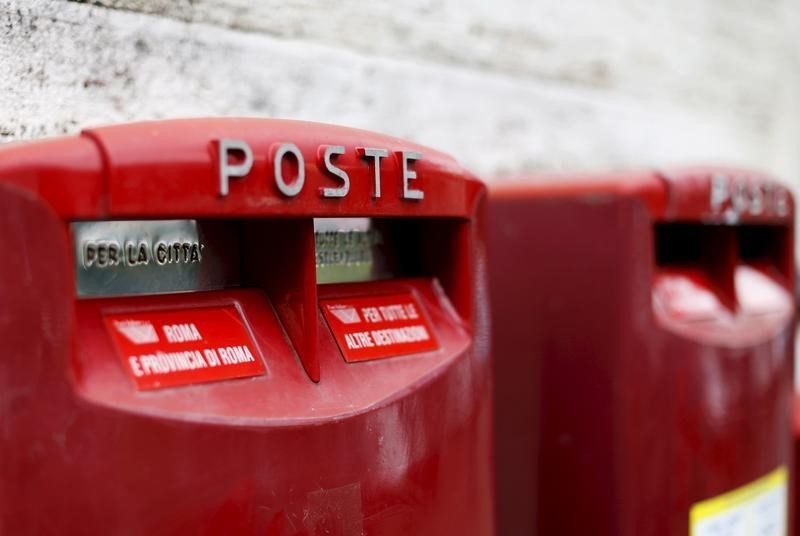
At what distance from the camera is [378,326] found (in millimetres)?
1304

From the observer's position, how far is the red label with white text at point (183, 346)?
3.32 ft

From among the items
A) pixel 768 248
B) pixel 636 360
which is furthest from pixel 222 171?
pixel 768 248

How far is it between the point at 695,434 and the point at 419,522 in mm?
730

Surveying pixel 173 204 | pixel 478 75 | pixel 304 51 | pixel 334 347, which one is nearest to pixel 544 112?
pixel 478 75

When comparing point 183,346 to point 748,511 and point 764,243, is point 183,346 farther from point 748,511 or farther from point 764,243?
point 764,243

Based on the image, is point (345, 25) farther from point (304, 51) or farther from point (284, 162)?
point (284, 162)

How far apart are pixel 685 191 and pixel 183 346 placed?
1064 mm

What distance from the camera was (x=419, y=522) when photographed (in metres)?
1.23

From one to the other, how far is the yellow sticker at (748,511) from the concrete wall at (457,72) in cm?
101

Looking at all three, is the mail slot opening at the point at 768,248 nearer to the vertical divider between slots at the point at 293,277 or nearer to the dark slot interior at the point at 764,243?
the dark slot interior at the point at 764,243

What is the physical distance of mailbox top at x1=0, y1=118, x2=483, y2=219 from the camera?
0.95 metres

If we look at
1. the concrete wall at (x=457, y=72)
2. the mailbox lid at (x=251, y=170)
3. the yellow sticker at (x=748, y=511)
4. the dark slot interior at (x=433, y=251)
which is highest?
the concrete wall at (x=457, y=72)

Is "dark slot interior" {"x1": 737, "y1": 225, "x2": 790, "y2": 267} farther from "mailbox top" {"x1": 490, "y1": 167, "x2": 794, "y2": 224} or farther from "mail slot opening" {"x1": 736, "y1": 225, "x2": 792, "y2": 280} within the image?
"mailbox top" {"x1": 490, "y1": 167, "x2": 794, "y2": 224}

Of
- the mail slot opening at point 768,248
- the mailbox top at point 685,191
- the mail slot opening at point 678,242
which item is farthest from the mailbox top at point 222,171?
the mail slot opening at point 768,248
